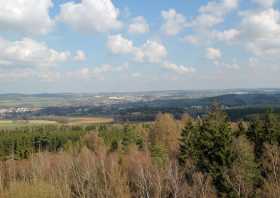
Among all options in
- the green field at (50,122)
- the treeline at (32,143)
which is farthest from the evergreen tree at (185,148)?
the green field at (50,122)

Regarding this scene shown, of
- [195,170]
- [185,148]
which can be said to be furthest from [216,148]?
[185,148]

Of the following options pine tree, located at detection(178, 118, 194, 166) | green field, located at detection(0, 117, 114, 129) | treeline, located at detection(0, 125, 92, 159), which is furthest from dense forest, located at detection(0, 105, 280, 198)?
green field, located at detection(0, 117, 114, 129)

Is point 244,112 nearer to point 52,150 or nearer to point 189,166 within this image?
point 52,150

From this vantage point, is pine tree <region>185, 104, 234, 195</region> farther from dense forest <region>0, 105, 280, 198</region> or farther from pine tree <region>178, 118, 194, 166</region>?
pine tree <region>178, 118, 194, 166</region>

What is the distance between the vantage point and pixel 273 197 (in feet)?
98.1

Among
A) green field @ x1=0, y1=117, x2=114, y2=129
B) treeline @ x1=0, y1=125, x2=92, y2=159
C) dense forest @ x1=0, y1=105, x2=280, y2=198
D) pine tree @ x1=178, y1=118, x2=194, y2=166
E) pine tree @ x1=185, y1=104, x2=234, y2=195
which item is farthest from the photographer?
green field @ x1=0, y1=117, x2=114, y2=129

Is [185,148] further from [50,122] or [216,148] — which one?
[50,122]

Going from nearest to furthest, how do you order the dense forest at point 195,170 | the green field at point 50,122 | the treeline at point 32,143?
the dense forest at point 195,170 → the treeline at point 32,143 → the green field at point 50,122

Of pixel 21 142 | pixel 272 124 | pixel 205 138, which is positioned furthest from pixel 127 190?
pixel 21 142

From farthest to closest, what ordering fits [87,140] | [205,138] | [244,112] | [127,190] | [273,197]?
[244,112], [87,140], [127,190], [205,138], [273,197]

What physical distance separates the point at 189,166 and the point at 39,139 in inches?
2522

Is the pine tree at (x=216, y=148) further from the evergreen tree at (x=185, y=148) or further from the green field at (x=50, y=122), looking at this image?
the green field at (x=50, y=122)

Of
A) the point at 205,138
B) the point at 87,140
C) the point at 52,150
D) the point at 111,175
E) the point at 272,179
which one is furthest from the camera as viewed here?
the point at 52,150

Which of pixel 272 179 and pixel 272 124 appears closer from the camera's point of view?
pixel 272 179
